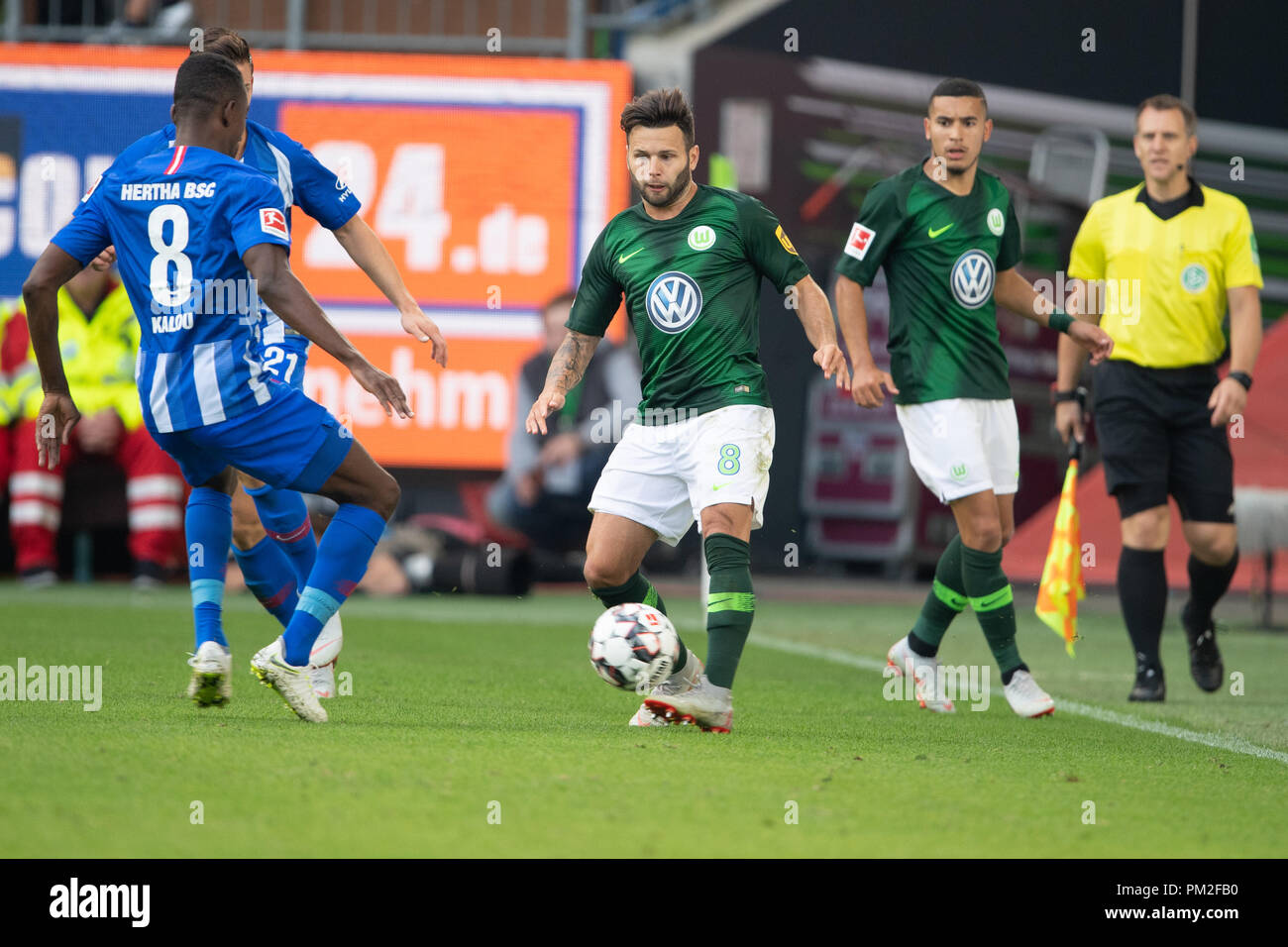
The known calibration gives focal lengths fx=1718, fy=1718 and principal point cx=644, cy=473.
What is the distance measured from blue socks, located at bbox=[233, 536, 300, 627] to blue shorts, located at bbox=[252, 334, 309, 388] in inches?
26.1

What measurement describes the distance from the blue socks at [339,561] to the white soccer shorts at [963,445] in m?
1.91

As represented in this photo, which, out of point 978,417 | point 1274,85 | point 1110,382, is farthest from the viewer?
point 1274,85

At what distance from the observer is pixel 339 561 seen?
4.85 metres

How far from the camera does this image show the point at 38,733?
173 inches

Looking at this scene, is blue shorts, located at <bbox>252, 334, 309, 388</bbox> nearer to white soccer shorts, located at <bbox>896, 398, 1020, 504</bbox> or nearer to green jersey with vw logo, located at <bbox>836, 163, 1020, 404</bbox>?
green jersey with vw logo, located at <bbox>836, 163, 1020, 404</bbox>

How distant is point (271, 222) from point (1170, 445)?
3.67 m

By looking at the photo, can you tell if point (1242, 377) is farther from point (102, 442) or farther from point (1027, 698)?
point (102, 442)

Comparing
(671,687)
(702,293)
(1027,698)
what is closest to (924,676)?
(1027,698)

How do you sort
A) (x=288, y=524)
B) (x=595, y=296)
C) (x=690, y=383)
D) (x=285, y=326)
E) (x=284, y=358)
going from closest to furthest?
(x=284, y=358) → (x=690, y=383) → (x=285, y=326) → (x=595, y=296) → (x=288, y=524)

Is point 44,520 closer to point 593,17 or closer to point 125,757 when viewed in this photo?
point 593,17

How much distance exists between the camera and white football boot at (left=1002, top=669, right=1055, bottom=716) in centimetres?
558

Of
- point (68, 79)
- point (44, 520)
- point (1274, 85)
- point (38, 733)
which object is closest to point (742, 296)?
point (38, 733)

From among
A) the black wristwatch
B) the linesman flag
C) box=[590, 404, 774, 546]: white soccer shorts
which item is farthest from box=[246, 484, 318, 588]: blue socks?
the black wristwatch

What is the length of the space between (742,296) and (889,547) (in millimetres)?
7913
